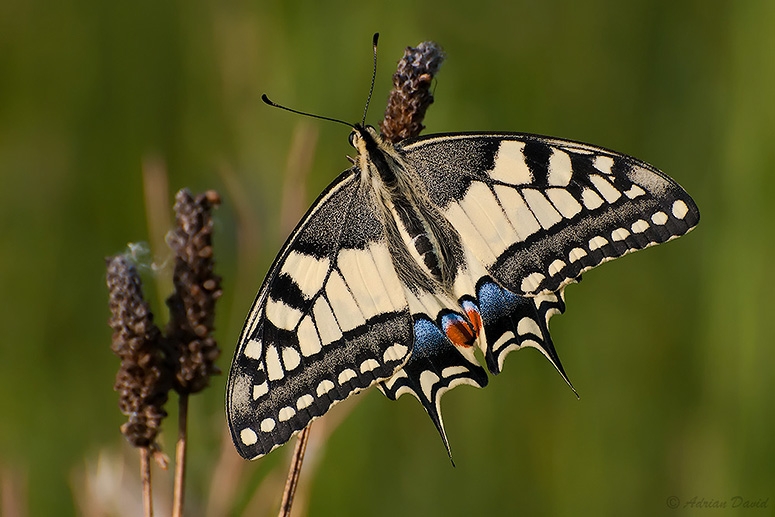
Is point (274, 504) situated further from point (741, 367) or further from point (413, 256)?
point (741, 367)

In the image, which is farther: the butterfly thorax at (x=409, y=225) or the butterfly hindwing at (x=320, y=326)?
the butterfly thorax at (x=409, y=225)

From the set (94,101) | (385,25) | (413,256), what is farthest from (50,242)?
(413,256)

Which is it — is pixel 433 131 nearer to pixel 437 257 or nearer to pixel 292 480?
pixel 437 257

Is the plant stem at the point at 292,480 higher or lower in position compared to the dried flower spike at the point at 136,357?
lower

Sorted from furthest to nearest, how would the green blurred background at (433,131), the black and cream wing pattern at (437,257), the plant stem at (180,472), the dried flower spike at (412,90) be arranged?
the green blurred background at (433,131), the black and cream wing pattern at (437,257), the dried flower spike at (412,90), the plant stem at (180,472)

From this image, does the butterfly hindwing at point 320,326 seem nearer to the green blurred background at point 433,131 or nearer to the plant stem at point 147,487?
the plant stem at point 147,487

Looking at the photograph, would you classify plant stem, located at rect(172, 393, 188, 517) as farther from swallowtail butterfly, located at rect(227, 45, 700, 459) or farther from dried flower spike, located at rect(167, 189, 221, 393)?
swallowtail butterfly, located at rect(227, 45, 700, 459)

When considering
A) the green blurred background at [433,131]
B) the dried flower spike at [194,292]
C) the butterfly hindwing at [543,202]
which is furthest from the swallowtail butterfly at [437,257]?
the green blurred background at [433,131]
